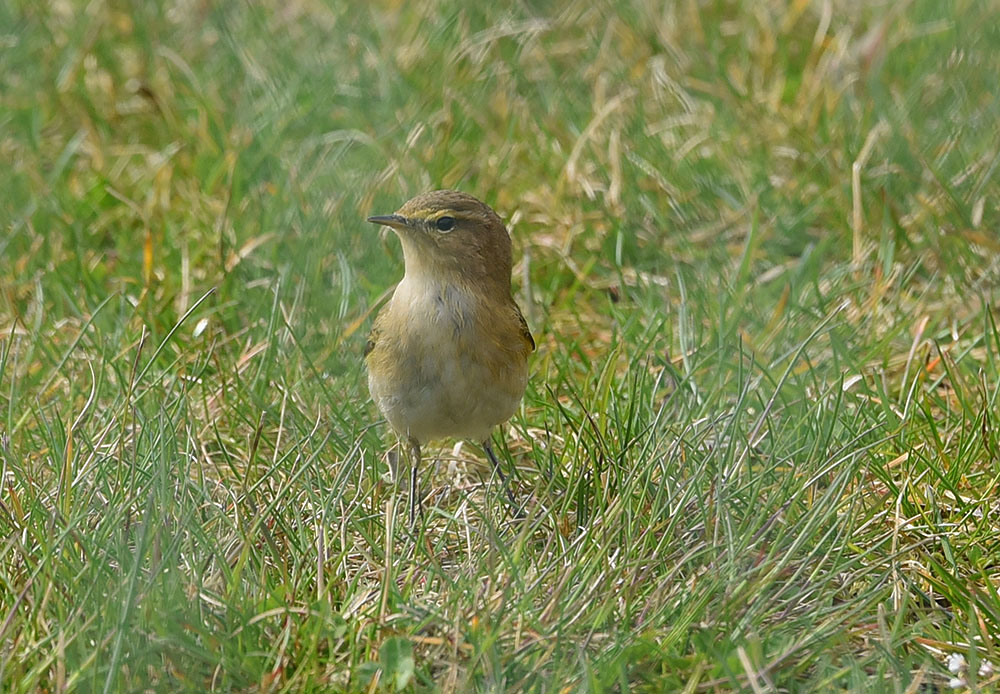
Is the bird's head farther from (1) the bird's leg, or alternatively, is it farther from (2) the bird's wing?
(1) the bird's leg

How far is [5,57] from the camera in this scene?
786 cm

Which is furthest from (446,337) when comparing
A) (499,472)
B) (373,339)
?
(499,472)

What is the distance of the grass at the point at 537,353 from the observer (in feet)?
12.0

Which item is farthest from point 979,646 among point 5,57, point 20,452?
point 5,57

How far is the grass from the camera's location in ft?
12.0

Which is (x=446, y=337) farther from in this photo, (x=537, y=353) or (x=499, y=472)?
(x=537, y=353)

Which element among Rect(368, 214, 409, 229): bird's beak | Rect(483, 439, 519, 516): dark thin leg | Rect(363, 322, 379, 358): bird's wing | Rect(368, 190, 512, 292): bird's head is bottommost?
Rect(483, 439, 519, 516): dark thin leg

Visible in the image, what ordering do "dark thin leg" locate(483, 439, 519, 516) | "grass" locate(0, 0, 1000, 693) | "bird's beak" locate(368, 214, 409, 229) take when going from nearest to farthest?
"grass" locate(0, 0, 1000, 693)
"dark thin leg" locate(483, 439, 519, 516)
"bird's beak" locate(368, 214, 409, 229)

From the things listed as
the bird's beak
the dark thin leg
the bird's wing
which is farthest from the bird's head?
the dark thin leg

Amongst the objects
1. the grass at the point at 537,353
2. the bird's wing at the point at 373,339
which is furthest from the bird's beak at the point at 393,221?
the grass at the point at 537,353

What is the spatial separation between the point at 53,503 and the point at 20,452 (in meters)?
0.44

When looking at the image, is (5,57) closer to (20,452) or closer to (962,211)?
(20,452)

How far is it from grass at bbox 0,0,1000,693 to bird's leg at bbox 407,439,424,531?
0.06 m

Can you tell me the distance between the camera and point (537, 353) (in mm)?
5773
